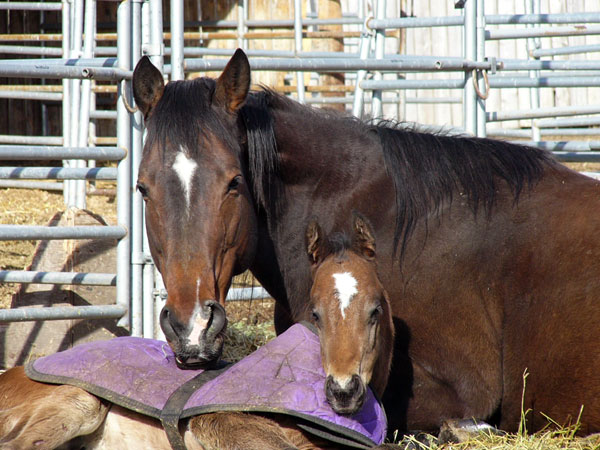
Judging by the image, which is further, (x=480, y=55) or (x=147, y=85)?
(x=480, y=55)

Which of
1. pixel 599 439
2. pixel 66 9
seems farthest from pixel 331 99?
pixel 599 439

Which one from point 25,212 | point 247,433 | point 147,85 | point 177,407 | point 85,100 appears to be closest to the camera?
point 247,433

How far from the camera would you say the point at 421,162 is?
3568 mm

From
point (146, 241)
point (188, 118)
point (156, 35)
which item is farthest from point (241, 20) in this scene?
point (188, 118)

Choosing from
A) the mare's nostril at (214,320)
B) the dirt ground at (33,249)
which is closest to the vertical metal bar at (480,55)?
the dirt ground at (33,249)

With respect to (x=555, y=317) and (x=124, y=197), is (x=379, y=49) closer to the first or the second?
(x=124, y=197)

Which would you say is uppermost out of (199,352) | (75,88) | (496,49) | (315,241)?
(496,49)

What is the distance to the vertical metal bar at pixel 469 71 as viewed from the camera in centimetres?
497

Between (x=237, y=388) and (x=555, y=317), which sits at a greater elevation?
(x=555, y=317)

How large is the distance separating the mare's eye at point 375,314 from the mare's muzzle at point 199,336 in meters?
0.57

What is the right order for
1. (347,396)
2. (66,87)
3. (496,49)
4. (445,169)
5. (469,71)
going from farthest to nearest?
(496,49) → (66,87) → (469,71) → (445,169) → (347,396)

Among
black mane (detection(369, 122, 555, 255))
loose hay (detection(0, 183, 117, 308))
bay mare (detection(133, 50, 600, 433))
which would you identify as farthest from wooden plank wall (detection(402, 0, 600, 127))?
bay mare (detection(133, 50, 600, 433))

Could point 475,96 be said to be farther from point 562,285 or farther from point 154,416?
point 154,416

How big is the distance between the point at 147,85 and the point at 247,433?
1.56m
